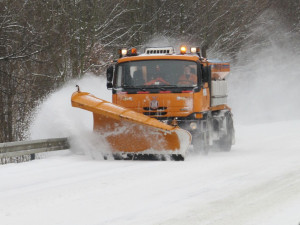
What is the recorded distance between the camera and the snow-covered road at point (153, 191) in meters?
6.23

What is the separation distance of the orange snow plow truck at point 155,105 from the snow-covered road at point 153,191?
568mm

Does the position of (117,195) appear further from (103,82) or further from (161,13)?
(161,13)

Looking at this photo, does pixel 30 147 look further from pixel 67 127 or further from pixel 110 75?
pixel 110 75

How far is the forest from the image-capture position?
1769 centimetres

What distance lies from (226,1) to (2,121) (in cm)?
1623

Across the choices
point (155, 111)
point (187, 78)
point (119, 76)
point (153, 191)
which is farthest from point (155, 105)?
point (153, 191)

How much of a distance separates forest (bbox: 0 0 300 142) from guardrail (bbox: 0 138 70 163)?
3207mm

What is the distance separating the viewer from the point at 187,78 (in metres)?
12.9

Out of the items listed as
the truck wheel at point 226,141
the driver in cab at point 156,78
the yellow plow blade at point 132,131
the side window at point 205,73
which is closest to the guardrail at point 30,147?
the yellow plow blade at point 132,131

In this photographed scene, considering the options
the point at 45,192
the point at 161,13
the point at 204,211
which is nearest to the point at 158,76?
the point at 45,192

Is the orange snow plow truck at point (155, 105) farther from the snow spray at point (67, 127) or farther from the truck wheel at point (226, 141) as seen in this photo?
the truck wheel at point (226, 141)

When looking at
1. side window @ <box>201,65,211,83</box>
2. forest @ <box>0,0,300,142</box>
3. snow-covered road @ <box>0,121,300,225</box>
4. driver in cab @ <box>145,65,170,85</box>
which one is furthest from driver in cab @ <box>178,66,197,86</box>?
forest @ <box>0,0,300,142</box>

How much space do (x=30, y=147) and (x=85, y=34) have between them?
10.9 meters

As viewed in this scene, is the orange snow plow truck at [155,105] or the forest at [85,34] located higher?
the forest at [85,34]
